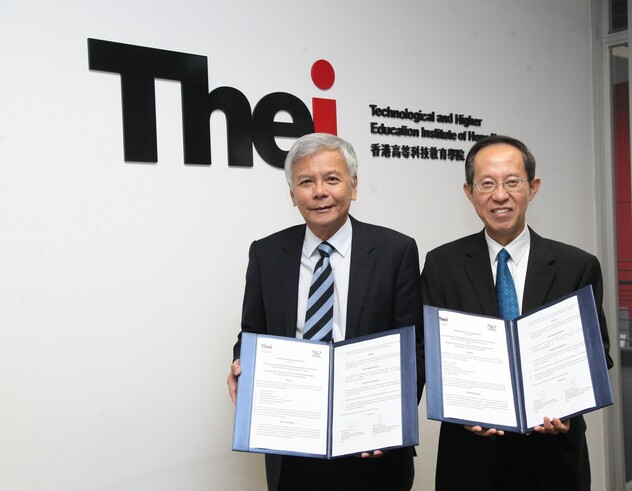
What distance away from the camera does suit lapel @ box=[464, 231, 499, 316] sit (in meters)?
1.97

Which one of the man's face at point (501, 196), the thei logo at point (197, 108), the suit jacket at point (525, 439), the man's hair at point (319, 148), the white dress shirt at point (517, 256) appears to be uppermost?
the thei logo at point (197, 108)

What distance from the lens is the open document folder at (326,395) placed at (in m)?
1.77

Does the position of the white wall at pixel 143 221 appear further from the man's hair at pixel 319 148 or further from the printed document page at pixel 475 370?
the printed document page at pixel 475 370

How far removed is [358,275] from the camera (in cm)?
204

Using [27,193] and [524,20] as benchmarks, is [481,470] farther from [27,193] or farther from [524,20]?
[524,20]

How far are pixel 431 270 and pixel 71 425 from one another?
1348 millimetres

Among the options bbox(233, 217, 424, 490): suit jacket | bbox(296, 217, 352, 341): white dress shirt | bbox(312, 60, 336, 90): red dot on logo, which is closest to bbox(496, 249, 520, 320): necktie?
bbox(233, 217, 424, 490): suit jacket

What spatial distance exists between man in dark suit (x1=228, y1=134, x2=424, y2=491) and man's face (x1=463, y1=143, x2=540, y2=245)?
25 cm

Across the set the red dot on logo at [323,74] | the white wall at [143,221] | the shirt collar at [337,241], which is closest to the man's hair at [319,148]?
the shirt collar at [337,241]

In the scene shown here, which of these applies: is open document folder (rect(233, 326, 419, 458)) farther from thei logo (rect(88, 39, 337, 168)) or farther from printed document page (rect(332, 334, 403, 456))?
thei logo (rect(88, 39, 337, 168))

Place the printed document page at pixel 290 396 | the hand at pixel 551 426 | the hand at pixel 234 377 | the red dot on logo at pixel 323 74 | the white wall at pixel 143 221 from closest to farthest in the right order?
the hand at pixel 551 426 < the printed document page at pixel 290 396 < the hand at pixel 234 377 < the white wall at pixel 143 221 < the red dot on logo at pixel 323 74

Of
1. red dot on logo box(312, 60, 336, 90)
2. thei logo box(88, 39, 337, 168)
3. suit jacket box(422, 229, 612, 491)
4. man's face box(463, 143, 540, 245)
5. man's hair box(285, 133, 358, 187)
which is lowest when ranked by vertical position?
suit jacket box(422, 229, 612, 491)

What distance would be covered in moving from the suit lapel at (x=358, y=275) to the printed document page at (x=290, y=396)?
0.16 metres

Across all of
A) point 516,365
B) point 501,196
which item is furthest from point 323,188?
point 516,365
